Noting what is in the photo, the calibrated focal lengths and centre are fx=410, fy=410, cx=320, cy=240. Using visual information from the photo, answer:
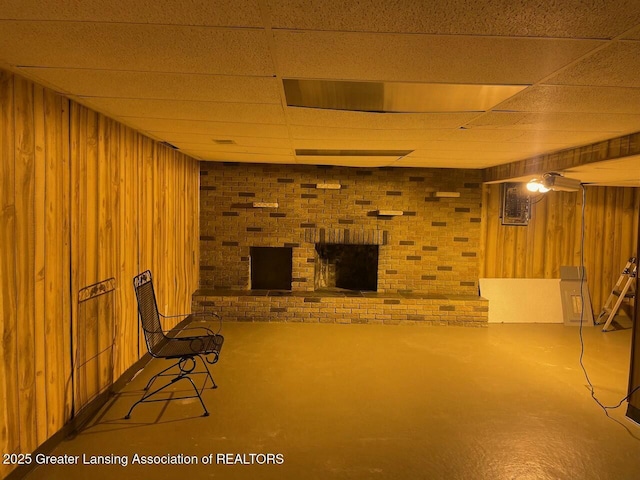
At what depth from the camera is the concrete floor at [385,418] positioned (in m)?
2.36

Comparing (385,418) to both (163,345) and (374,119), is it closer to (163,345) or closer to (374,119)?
(163,345)

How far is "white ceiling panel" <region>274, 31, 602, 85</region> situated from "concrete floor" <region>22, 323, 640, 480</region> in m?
2.08

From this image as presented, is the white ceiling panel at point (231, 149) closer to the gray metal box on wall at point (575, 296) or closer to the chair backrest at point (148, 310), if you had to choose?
→ the chair backrest at point (148, 310)

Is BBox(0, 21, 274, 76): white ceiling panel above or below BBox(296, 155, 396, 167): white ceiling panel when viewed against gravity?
below

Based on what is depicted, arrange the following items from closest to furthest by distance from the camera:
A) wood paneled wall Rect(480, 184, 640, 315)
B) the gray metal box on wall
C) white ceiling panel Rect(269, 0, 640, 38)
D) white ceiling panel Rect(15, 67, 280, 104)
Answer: white ceiling panel Rect(269, 0, 640, 38), white ceiling panel Rect(15, 67, 280, 104), the gray metal box on wall, wood paneled wall Rect(480, 184, 640, 315)

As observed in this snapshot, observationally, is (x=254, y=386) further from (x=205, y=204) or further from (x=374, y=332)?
(x=205, y=204)

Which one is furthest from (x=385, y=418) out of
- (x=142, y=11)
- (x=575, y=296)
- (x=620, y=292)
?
(x=620, y=292)

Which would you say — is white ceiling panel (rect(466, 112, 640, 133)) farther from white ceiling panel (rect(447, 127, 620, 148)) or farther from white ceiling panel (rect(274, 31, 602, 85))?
white ceiling panel (rect(274, 31, 602, 85))

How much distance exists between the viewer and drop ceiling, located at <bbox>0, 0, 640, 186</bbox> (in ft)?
4.09

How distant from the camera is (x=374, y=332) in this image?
4.98m

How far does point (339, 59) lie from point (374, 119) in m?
1.00

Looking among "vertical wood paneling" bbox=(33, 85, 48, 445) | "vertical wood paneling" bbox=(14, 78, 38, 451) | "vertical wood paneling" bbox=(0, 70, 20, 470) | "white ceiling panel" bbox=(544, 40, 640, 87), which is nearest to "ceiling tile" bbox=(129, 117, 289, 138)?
"vertical wood paneling" bbox=(33, 85, 48, 445)

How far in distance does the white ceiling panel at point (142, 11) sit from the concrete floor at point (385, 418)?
2205mm

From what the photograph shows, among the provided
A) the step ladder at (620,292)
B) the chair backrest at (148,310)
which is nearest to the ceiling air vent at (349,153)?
the chair backrest at (148,310)
